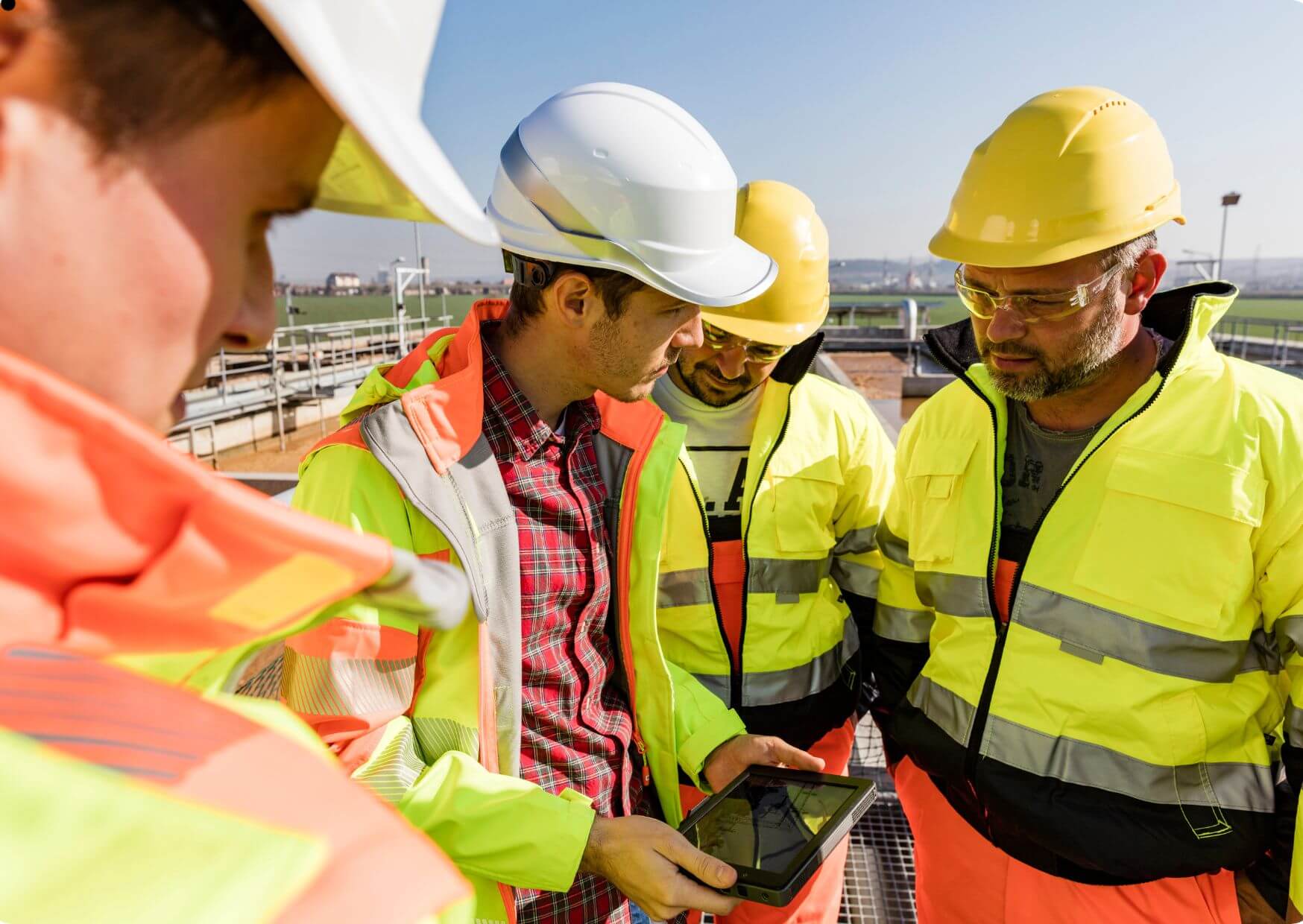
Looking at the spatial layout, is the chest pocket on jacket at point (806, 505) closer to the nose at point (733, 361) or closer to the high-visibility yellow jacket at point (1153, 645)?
the nose at point (733, 361)

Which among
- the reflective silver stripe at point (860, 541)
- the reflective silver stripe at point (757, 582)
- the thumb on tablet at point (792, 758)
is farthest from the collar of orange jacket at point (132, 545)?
the reflective silver stripe at point (860, 541)

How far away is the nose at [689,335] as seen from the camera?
2.12 m

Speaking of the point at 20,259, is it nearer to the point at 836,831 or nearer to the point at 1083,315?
the point at 836,831

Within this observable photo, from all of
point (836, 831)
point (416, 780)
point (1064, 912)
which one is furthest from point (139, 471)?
point (1064, 912)

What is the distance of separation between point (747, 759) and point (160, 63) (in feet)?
6.26

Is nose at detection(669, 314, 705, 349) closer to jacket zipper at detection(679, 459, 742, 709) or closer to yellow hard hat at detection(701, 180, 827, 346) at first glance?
jacket zipper at detection(679, 459, 742, 709)

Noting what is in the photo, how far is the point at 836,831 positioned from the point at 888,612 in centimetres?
115

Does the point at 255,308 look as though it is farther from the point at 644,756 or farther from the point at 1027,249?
the point at 1027,249

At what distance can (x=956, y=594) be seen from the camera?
2.33 metres

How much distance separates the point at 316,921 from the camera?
0.45 m

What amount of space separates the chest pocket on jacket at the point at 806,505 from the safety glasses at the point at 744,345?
45cm

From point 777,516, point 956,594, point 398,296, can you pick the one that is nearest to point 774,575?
point 777,516

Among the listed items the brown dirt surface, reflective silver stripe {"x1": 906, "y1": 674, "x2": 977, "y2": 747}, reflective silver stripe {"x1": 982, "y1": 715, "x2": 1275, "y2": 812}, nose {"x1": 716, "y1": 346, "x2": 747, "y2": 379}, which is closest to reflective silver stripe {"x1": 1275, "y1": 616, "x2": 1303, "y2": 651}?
reflective silver stripe {"x1": 982, "y1": 715, "x2": 1275, "y2": 812}

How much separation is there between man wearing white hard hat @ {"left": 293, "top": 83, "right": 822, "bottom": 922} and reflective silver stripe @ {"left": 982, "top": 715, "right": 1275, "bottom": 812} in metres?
0.62
